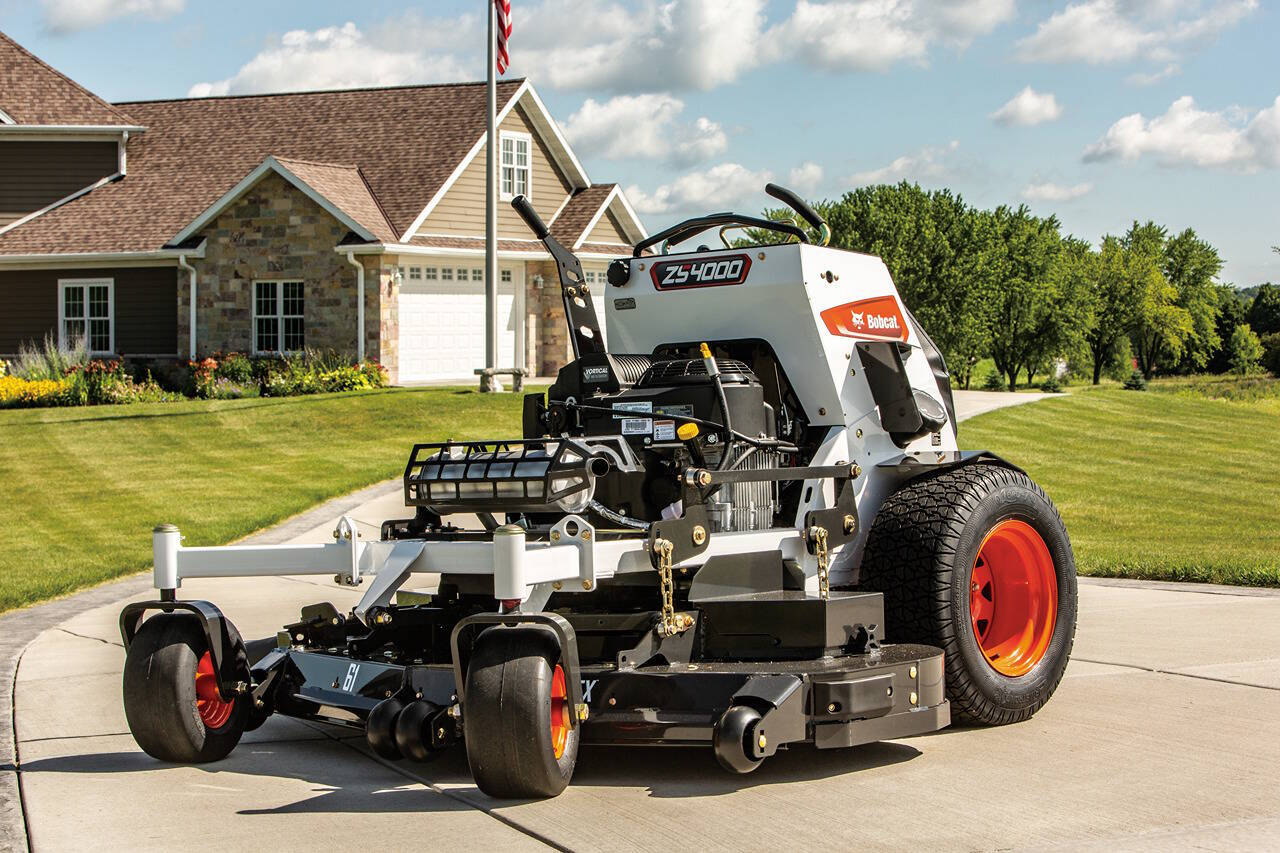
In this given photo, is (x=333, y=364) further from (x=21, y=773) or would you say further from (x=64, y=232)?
(x=21, y=773)

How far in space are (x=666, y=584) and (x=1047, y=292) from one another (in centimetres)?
6277

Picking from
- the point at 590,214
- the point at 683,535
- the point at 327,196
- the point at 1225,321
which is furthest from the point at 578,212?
the point at 1225,321

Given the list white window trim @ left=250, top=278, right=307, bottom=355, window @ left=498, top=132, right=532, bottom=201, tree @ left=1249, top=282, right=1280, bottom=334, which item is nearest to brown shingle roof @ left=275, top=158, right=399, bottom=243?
white window trim @ left=250, top=278, right=307, bottom=355

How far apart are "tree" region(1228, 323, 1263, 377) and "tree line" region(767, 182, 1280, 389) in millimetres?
99

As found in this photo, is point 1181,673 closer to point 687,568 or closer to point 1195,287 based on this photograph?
point 687,568

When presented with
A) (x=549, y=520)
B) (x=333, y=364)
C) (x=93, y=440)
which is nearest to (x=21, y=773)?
(x=549, y=520)

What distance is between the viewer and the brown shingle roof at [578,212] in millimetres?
31266

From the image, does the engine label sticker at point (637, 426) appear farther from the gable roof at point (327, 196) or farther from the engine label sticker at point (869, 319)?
the gable roof at point (327, 196)

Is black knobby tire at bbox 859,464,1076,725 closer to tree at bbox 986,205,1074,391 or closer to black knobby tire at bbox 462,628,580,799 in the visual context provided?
black knobby tire at bbox 462,628,580,799

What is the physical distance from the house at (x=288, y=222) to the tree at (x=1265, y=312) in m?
90.8

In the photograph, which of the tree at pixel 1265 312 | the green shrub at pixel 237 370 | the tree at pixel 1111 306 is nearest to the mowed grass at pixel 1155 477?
the green shrub at pixel 237 370

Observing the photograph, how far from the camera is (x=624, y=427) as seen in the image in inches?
270

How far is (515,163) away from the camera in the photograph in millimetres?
31750

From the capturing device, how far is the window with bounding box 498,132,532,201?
103 feet
